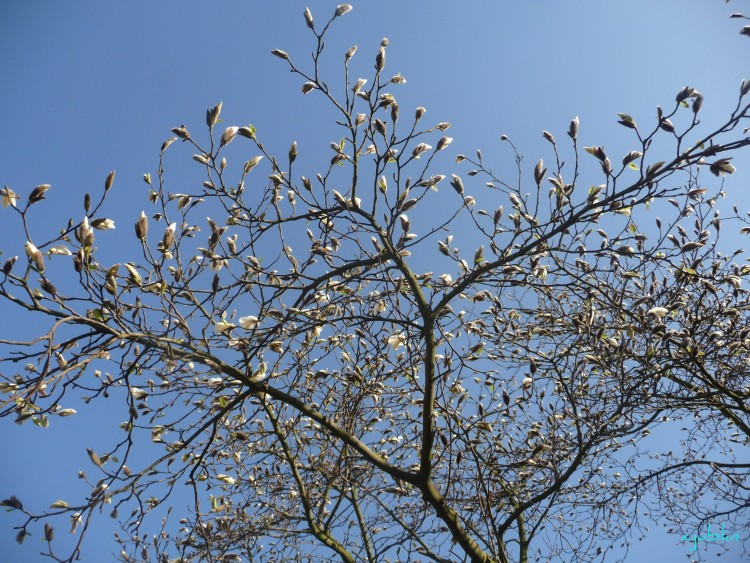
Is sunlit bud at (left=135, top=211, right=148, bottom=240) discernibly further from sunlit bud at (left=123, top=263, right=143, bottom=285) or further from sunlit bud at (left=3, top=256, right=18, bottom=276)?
sunlit bud at (left=3, top=256, right=18, bottom=276)

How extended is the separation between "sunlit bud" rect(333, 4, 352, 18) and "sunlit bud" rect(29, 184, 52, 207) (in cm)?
176

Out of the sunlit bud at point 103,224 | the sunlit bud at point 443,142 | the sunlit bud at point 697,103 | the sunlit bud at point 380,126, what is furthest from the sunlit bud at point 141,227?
the sunlit bud at point 697,103

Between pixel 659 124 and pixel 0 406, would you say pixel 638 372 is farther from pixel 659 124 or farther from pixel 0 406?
pixel 0 406

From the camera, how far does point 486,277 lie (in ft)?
11.5

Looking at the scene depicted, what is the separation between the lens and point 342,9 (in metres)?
2.96

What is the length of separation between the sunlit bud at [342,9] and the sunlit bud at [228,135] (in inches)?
33.8

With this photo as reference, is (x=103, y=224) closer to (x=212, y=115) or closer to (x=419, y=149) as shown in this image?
(x=212, y=115)

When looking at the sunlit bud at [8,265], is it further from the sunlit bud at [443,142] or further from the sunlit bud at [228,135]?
the sunlit bud at [443,142]

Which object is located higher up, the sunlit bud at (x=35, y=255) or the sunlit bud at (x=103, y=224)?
the sunlit bud at (x=103, y=224)

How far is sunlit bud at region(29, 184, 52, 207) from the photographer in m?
2.46

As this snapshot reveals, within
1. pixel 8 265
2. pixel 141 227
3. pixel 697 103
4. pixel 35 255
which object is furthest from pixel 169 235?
pixel 697 103

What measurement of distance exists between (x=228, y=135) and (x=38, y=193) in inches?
38.9

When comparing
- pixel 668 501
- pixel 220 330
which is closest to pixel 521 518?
pixel 668 501

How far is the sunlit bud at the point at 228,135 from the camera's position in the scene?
116 inches
